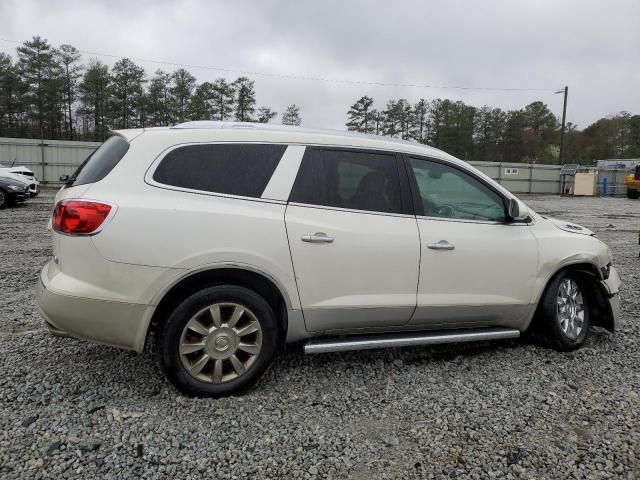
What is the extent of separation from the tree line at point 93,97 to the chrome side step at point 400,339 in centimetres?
4330

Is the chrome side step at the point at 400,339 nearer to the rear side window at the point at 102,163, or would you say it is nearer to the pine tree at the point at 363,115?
the rear side window at the point at 102,163

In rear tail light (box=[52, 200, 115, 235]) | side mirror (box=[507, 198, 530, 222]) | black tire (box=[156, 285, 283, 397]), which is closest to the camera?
rear tail light (box=[52, 200, 115, 235])

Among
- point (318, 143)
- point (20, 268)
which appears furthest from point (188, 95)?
point (318, 143)

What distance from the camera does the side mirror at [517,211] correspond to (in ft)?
11.7

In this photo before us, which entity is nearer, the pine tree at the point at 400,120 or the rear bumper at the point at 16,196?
the rear bumper at the point at 16,196

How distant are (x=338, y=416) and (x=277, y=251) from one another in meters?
1.07

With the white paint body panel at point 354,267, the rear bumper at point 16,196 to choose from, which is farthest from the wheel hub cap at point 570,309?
the rear bumper at point 16,196

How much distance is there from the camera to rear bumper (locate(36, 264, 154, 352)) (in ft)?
8.87

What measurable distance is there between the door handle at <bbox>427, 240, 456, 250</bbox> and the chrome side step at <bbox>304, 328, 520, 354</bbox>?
25.0 inches

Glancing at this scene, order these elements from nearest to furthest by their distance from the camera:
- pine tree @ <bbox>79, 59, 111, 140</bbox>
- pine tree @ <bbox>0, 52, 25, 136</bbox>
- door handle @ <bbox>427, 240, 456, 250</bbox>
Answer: door handle @ <bbox>427, 240, 456, 250</bbox>, pine tree @ <bbox>0, 52, 25, 136</bbox>, pine tree @ <bbox>79, 59, 111, 140</bbox>

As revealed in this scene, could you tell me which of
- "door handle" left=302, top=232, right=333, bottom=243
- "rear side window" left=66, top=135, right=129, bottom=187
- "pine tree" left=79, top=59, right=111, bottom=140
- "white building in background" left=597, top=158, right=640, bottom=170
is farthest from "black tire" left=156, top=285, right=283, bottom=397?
"pine tree" left=79, top=59, right=111, bottom=140

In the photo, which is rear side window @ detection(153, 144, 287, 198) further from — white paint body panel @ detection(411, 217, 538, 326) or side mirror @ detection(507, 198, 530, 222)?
side mirror @ detection(507, 198, 530, 222)

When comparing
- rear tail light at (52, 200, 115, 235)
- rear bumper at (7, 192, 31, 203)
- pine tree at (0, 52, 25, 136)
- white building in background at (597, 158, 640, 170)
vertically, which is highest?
pine tree at (0, 52, 25, 136)

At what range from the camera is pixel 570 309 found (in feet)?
12.8
